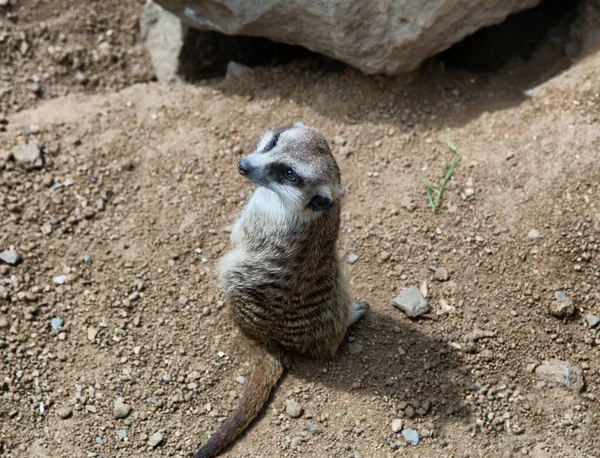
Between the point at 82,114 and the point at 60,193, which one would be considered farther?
the point at 82,114

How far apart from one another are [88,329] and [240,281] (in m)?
0.80

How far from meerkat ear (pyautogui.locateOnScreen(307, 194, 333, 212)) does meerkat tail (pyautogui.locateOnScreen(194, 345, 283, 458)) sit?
28.6 inches

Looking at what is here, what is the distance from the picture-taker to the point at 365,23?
10.4 ft

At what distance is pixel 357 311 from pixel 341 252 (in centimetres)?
35

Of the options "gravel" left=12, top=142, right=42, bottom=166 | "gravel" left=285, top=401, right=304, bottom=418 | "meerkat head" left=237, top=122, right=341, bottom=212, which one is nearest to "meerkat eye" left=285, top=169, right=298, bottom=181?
"meerkat head" left=237, top=122, right=341, bottom=212

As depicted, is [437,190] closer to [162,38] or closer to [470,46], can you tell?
[470,46]

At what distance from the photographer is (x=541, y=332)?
9.48ft

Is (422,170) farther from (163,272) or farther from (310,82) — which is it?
(163,272)

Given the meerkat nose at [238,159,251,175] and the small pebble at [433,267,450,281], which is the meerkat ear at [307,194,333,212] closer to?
the meerkat nose at [238,159,251,175]

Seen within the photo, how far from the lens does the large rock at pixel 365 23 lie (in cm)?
310

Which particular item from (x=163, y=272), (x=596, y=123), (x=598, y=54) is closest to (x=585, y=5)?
(x=598, y=54)

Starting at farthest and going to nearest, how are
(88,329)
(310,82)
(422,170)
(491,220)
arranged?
(310,82), (422,170), (491,220), (88,329)

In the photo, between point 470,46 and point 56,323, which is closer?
point 56,323

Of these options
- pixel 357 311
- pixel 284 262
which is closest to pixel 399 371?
pixel 357 311
